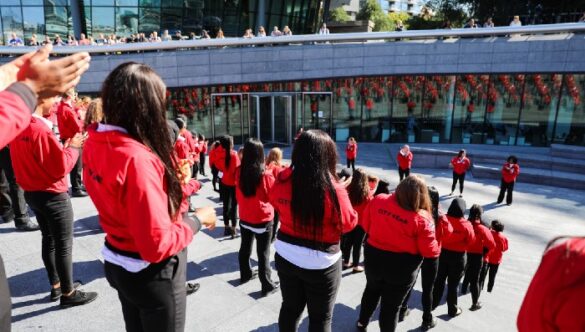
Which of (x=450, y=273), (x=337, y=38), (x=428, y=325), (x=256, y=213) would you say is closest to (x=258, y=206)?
(x=256, y=213)

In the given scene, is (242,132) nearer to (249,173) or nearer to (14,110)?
(249,173)

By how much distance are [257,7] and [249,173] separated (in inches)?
983

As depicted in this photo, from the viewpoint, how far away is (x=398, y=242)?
3260 mm

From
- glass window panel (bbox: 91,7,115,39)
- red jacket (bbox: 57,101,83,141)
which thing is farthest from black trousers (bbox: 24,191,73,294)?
glass window panel (bbox: 91,7,115,39)

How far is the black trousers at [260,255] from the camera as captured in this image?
13.7 ft

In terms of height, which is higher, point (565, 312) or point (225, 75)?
point (225, 75)

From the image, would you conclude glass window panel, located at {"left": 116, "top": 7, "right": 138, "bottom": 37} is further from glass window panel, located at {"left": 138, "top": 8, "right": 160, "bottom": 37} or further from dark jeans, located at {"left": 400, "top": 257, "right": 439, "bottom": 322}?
dark jeans, located at {"left": 400, "top": 257, "right": 439, "bottom": 322}

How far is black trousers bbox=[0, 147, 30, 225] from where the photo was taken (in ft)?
16.2

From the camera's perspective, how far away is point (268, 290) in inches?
166

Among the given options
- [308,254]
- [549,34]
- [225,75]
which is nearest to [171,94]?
[225,75]

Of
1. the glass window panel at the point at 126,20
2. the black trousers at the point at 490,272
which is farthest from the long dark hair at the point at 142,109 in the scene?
the glass window panel at the point at 126,20

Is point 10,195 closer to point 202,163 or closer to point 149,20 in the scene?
point 202,163

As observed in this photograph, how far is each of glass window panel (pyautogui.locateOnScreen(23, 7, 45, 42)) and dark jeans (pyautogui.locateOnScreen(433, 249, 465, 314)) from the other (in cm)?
2664

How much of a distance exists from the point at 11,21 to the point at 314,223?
28824mm
